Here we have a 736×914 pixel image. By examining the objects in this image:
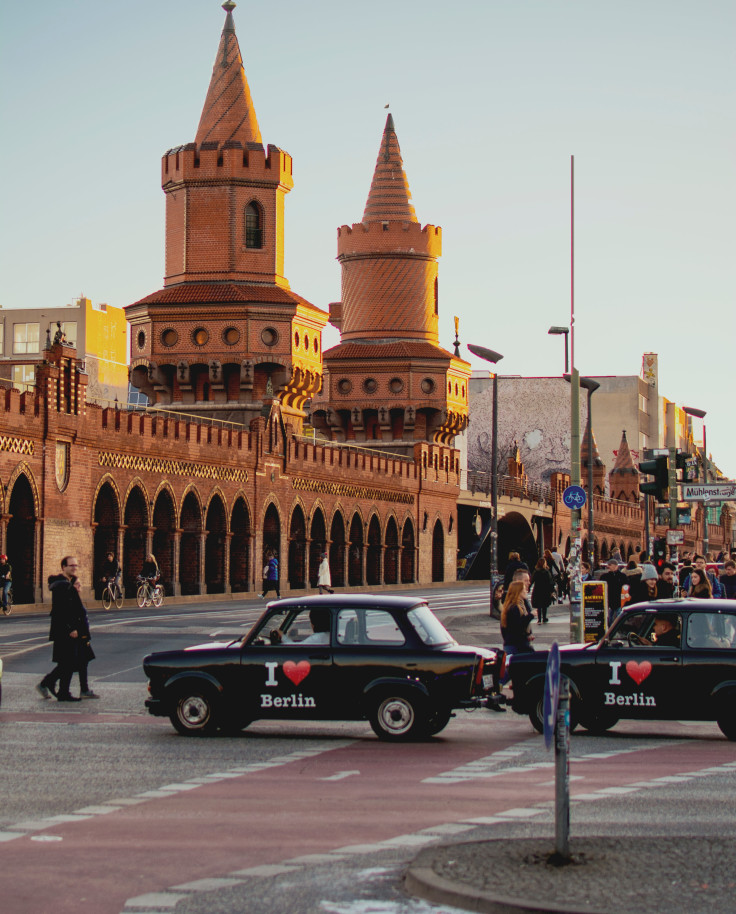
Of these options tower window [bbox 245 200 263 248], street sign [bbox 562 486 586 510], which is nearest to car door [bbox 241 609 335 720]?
street sign [bbox 562 486 586 510]

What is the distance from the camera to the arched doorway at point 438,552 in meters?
83.3

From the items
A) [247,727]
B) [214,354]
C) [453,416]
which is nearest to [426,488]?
[453,416]

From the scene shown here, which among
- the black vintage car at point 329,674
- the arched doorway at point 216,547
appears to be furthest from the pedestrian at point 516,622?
the arched doorway at point 216,547

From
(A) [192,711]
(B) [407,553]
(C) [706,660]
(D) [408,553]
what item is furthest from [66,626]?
(D) [408,553]

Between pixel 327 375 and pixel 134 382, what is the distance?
746 inches

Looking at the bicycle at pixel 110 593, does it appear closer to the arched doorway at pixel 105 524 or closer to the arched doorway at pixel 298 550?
the arched doorway at pixel 105 524

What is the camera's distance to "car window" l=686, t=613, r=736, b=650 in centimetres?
1577

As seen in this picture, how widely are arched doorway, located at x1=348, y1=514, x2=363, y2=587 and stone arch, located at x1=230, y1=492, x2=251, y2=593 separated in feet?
37.9

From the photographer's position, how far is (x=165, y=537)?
56.4 meters

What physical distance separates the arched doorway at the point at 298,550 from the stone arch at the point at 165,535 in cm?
1035

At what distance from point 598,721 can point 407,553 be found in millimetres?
63723

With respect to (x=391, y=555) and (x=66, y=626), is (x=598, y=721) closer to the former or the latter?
(x=66, y=626)

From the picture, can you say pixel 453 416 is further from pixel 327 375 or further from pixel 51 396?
pixel 51 396

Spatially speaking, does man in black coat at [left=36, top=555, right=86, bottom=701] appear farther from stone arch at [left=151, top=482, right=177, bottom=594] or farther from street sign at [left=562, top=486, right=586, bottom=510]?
stone arch at [left=151, top=482, right=177, bottom=594]
